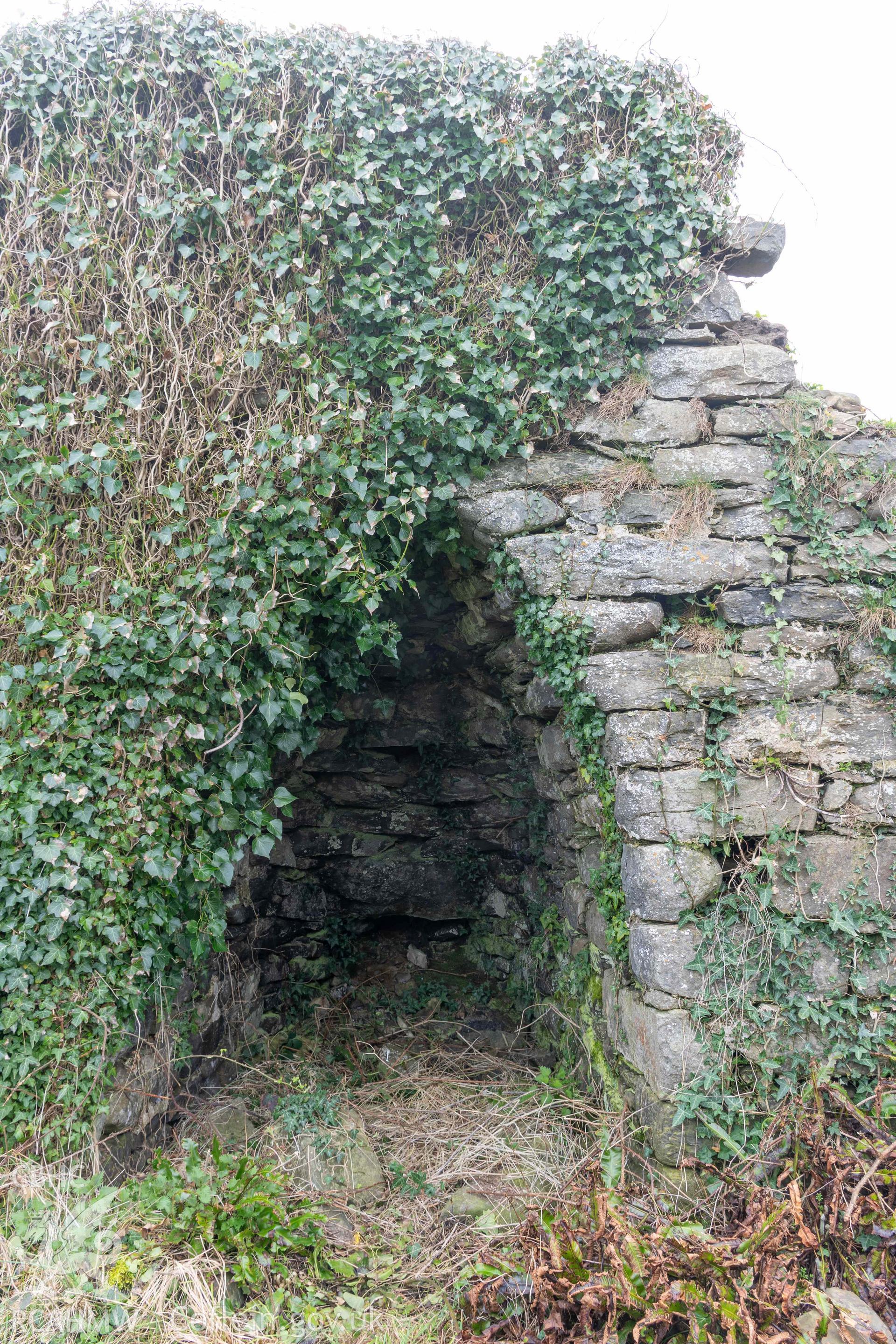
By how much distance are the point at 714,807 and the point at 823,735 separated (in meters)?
0.52

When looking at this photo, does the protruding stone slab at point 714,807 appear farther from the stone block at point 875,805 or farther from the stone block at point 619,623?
the stone block at point 619,623

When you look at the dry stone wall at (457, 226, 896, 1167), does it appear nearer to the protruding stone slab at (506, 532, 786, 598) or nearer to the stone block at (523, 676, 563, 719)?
the protruding stone slab at (506, 532, 786, 598)

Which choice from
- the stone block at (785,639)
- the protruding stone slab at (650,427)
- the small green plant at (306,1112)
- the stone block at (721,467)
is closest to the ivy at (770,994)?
the stone block at (785,639)

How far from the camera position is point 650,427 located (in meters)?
3.50

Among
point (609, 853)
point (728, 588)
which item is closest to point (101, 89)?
point (728, 588)

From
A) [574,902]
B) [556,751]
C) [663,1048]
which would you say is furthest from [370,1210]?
[556,751]

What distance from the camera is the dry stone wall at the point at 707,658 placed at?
2.99 meters

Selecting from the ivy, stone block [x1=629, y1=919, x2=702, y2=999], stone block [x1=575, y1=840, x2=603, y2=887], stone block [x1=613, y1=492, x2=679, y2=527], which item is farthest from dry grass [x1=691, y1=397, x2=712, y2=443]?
stone block [x1=629, y1=919, x2=702, y2=999]

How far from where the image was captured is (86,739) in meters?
3.03

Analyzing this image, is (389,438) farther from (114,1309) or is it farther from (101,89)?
(114,1309)

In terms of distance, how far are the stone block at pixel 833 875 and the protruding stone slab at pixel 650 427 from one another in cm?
172

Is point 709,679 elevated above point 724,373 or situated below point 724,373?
below

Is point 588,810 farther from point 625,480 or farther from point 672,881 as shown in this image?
point 625,480

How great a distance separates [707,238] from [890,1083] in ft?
11.4
